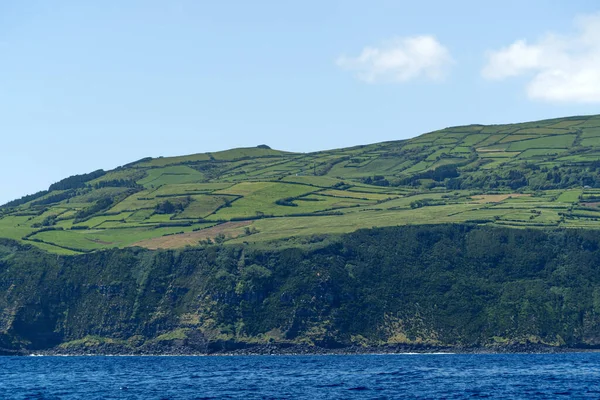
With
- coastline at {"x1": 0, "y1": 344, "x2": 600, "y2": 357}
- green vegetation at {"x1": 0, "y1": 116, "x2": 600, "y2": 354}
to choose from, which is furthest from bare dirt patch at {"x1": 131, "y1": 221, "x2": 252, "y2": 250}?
coastline at {"x1": 0, "y1": 344, "x2": 600, "y2": 357}

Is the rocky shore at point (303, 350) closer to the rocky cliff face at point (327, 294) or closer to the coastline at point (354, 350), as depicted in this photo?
the coastline at point (354, 350)

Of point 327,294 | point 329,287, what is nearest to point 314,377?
point 327,294

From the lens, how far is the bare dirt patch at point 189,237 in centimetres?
18400

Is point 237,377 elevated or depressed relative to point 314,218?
depressed

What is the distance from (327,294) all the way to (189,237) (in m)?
41.6

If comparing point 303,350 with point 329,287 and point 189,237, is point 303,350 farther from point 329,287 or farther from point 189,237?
point 189,237

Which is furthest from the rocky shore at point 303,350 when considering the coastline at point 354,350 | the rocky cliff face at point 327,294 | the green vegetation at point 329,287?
the green vegetation at point 329,287

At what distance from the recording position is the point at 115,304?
170 metres

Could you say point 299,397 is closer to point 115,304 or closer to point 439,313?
point 439,313

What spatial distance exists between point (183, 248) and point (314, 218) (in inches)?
1304

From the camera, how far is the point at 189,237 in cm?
18988

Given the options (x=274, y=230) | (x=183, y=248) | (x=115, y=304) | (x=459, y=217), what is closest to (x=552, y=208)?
(x=459, y=217)

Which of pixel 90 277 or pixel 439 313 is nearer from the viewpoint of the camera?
pixel 439 313

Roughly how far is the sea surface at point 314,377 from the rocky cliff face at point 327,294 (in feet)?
34.0
